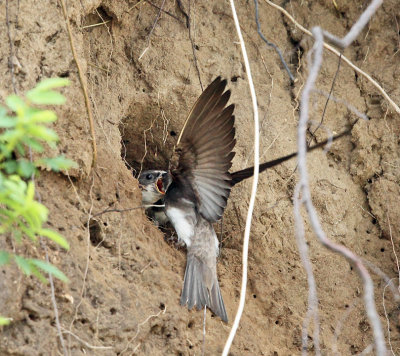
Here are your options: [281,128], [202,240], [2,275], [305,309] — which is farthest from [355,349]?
[2,275]

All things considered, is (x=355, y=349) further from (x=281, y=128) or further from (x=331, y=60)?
(x=331, y=60)

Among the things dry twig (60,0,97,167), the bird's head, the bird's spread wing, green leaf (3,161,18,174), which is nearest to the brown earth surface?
dry twig (60,0,97,167)

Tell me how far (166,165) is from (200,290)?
1383mm

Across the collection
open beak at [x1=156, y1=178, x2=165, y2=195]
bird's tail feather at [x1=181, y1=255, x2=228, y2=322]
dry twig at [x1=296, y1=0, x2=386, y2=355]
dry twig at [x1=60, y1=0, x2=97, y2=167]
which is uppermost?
open beak at [x1=156, y1=178, x2=165, y2=195]

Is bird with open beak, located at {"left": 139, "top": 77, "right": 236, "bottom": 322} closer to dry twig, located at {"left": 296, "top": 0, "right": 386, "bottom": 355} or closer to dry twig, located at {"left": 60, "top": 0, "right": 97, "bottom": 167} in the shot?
dry twig, located at {"left": 60, "top": 0, "right": 97, "bottom": 167}

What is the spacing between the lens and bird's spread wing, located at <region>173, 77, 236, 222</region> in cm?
418

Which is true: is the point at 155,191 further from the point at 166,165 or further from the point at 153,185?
the point at 166,165

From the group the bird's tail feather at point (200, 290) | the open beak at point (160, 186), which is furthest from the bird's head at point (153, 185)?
the bird's tail feather at point (200, 290)

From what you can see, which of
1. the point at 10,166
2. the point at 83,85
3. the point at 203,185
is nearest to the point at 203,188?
the point at 203,185

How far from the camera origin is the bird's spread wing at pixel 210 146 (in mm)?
4184

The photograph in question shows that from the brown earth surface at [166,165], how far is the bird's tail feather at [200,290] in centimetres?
6

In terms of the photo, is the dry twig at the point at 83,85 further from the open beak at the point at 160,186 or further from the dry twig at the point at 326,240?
the dry twig at the point at 326,240

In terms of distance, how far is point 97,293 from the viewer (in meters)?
3.41

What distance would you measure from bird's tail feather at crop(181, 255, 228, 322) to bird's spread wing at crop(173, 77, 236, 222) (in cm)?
39
